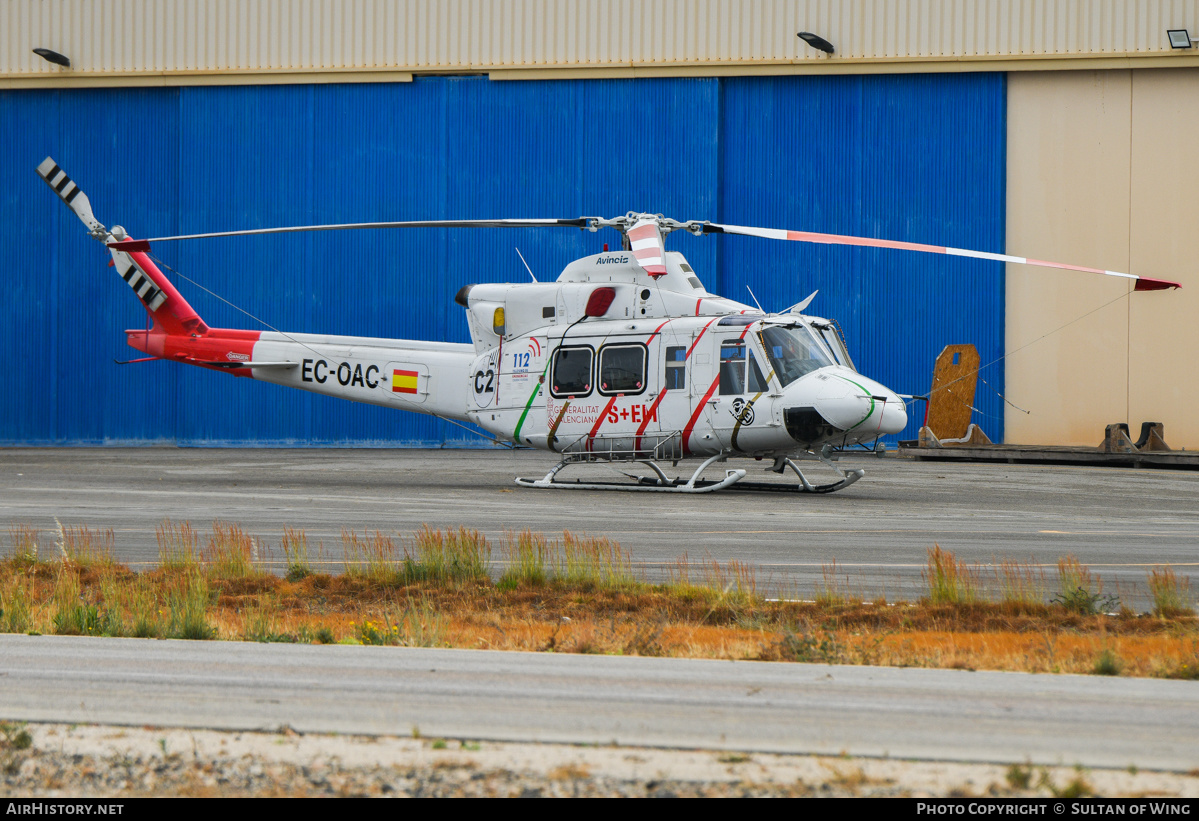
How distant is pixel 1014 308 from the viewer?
99.3ft

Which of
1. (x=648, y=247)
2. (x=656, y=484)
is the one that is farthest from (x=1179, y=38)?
(x=648, y=247)

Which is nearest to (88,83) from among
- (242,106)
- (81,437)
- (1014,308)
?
(242,106)

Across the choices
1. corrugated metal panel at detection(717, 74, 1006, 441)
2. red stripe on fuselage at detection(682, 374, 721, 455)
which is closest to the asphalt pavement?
red stripe on fuselage at detection(682, 374, 721, 455)

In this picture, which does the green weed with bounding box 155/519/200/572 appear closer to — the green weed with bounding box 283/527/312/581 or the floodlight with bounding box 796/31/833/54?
the green weed with bounding box 283/527/312/581

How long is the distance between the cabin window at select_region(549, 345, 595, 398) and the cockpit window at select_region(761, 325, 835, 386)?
294cm

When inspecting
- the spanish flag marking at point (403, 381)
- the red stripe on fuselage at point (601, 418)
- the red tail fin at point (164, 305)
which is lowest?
the red stripe on fuselage at point (601, 418)

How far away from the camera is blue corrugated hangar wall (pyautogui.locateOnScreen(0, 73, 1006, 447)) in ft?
100.0

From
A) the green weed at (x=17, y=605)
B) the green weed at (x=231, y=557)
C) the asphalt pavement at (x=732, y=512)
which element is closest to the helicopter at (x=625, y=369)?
the asphalt pavement at (x=732, y=512)

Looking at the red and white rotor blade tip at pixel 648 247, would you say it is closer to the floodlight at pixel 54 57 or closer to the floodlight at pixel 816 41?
the floodlight at pixel 816 41

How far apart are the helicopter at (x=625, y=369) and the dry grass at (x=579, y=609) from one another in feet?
21.4

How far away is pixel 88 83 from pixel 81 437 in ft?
33.6

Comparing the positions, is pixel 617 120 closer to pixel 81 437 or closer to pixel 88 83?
pixel 88 83

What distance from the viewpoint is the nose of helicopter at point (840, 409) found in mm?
16547

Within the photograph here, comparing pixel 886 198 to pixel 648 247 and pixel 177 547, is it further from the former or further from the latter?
pixel 177 547
